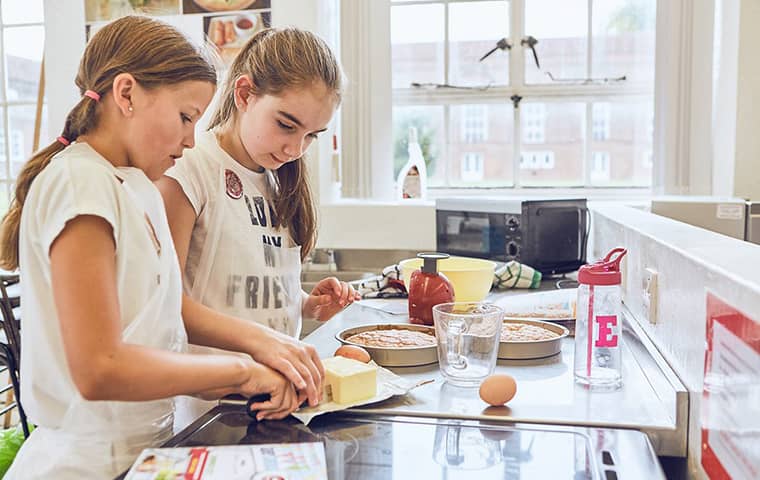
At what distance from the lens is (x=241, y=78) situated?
1184mm

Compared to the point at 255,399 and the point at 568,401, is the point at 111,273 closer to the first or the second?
the point at 255,399

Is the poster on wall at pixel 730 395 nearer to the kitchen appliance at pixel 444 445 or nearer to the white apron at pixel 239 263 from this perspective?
the kitchen appliance at pixel 444 445

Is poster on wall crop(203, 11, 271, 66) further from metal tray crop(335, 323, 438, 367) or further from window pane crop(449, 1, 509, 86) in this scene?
metal tray crop(335, 323, 438, 367)

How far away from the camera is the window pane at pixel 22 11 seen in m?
3.35

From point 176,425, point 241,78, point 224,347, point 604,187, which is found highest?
point 241,78

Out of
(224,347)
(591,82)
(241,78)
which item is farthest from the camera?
(591,82)

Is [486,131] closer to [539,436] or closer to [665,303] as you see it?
[665,303]

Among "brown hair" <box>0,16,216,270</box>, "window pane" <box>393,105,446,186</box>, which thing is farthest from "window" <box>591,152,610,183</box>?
"brown hair" <box>0,16,216,270</box>

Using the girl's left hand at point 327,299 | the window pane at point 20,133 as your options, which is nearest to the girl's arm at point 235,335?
the girl's left hand at point 327,299

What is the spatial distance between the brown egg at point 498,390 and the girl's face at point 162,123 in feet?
1.69

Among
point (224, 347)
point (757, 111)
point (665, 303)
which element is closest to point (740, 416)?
point (665, 303)

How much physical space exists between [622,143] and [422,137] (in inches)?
31.8

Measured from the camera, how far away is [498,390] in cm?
89

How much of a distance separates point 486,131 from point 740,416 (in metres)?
2.36
